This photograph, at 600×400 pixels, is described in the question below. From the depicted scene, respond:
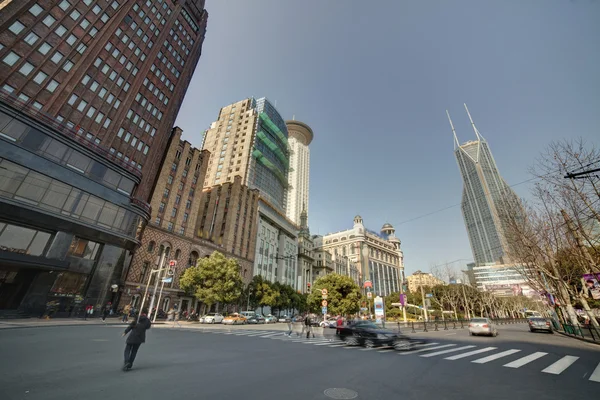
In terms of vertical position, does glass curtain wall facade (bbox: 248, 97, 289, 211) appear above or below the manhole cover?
above

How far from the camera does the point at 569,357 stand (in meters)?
11.1

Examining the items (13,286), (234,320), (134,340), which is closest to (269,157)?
(234,320)

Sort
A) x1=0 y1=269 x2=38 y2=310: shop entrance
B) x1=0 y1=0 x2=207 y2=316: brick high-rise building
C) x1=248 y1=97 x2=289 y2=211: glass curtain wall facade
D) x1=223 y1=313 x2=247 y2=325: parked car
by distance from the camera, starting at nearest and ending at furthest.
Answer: x1=0 y1=269 x2=38 y2=310: shop entrance, x1=0 y1=0 x2=207 y2=316: brick high-rise building, x1=223 y1=313 x2=247 y2=325: parked car, x1=248 y1=97 x2=289 y2=211: glass curtain wall facade

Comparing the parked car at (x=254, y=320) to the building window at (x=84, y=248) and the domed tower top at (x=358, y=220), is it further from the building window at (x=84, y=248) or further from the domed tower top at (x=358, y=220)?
the domed tower top at (x=358, y=220)

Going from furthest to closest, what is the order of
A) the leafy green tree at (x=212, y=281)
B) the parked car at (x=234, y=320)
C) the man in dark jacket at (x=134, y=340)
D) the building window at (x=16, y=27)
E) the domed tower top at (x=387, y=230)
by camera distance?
the domed tower top at (x=387, y=230) < the leafy green tree at (x=212, y=281) < the parked car at (x=234, y=320) < the building window at (x=16, y=27) < the man in dark jacket at (x=134, y=340)

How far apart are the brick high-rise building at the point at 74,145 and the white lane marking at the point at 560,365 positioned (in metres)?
34.4

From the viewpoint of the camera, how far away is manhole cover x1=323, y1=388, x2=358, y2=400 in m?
5.41

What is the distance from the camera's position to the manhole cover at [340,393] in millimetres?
5409

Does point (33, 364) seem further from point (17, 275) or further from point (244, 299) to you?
point (244, 299)

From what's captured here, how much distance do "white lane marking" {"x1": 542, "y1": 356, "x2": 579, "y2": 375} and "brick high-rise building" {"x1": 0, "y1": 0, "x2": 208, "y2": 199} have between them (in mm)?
42089

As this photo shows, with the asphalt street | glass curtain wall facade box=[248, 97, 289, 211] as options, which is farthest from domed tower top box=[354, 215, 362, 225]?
the asphalt street

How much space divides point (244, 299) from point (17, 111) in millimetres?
40980

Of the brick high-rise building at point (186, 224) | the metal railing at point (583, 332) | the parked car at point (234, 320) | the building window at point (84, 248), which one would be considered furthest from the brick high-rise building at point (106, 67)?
the metal railing at point (583, 332)

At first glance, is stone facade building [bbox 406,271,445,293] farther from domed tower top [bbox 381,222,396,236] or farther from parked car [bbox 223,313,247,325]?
domed tower top [bbox 381,222,396,236]
